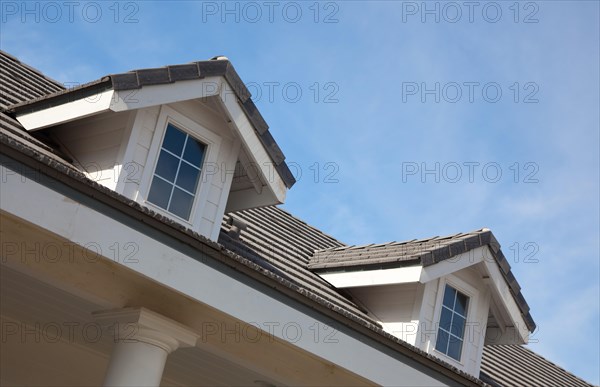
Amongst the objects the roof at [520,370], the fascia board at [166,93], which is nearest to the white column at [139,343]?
the fascia board at [166,93]

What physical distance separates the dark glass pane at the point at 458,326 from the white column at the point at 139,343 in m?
4.62

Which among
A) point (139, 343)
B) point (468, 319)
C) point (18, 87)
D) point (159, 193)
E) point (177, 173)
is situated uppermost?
point (18, 87)

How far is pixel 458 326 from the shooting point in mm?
10672

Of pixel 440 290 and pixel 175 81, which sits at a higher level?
pixel 175 81

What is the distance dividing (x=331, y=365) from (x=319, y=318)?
52cm

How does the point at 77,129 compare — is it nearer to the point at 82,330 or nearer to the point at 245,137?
the point at 245,137

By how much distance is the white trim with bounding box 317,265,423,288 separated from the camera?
32.1 feet

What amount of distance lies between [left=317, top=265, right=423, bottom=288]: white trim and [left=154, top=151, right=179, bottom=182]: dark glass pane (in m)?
3.17

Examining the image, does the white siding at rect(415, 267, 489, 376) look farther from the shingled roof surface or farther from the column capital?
the column capital

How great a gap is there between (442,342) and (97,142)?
5226 mm

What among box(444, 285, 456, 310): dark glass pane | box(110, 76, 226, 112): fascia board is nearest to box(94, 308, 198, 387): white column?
box(110, 76, 226, 112): fascia board

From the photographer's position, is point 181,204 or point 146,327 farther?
point 181,204

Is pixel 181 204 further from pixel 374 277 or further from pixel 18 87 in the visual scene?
pixel 374 277

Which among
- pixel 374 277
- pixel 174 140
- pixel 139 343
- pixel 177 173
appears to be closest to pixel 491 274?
pixel 374 277
